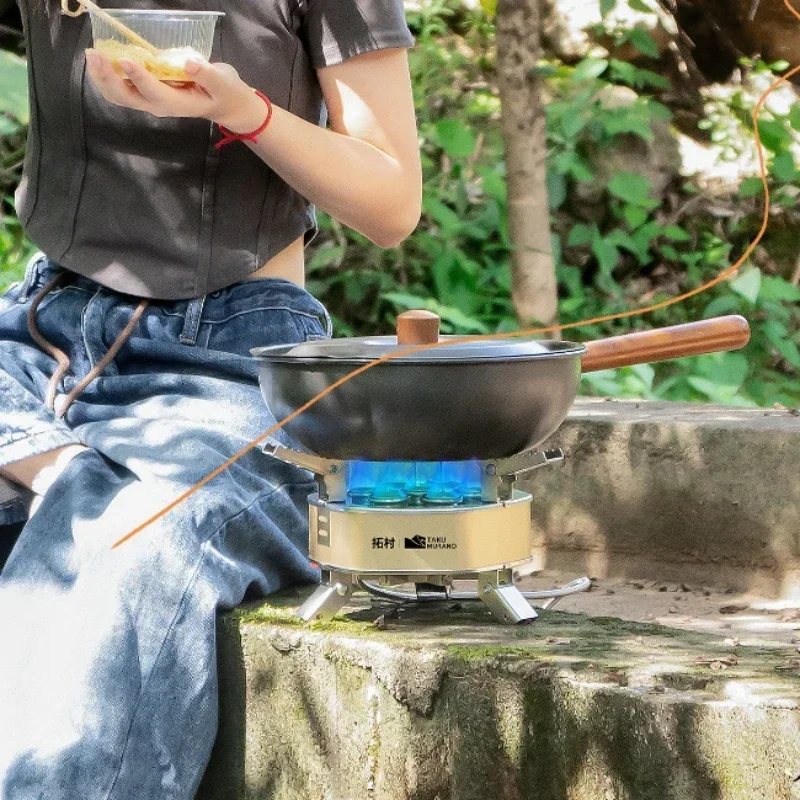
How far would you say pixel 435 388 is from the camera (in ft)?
6.18

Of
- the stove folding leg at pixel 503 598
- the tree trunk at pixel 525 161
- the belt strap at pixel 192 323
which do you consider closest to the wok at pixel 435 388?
the stove folding leg at pixel 503 598

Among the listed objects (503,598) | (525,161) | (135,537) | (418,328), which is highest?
(418,328)

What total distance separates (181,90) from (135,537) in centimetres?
62

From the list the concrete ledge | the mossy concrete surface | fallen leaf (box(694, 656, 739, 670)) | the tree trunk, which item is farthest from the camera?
the tree trunk

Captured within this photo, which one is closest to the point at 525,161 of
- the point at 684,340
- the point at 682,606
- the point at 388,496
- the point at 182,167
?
the point at 682,606

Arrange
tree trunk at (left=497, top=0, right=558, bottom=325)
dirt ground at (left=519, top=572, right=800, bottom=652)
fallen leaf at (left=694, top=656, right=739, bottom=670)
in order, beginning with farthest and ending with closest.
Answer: tree trunk at (left=497, top=0, right=558, bottom=325)
dirt ground at (left=519, top=572, right=800, bottom=652)
fallen leaf at (left=694, top=656, right=739, bottom=670)

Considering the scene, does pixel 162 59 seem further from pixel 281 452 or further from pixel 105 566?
pixel 105 566

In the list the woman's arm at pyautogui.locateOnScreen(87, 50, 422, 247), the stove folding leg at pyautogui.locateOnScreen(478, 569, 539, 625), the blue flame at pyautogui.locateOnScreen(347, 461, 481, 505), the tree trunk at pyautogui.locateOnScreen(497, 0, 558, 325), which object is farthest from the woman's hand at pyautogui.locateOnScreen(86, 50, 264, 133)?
the tree trunk at pyautogui.locateOnScreen(497, 0, 558, 325)

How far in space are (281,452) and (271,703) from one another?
0.37m

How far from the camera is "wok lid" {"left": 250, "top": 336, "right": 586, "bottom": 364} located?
6.16 feet


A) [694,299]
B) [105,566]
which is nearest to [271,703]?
[105,566]

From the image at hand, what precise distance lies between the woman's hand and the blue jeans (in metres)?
0.40

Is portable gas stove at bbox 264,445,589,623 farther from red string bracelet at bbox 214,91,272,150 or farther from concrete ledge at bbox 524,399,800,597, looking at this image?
concrete ledge at bbox 524,399,800,597

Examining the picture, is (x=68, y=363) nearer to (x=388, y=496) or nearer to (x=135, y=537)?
(x=135, y=537)
